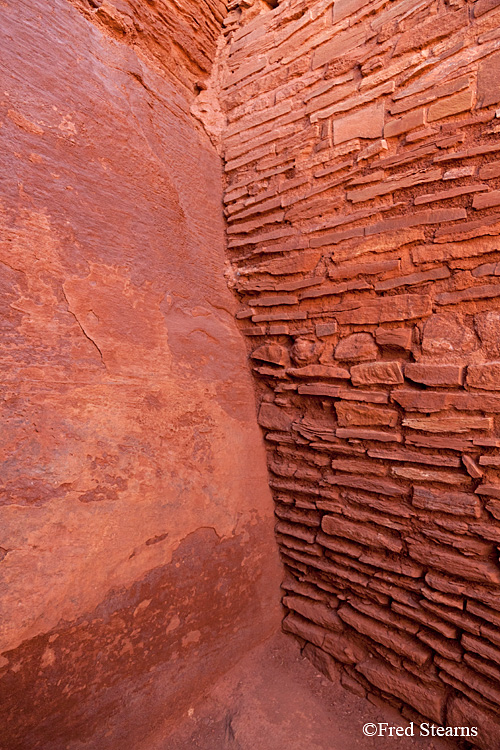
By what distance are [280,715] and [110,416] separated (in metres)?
1.64

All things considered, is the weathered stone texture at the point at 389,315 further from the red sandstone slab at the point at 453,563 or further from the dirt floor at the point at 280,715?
the dirt floor at the point at 280,715

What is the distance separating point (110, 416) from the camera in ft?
→ 5.73

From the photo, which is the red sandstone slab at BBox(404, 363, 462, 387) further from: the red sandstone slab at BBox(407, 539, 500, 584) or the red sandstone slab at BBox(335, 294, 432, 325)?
the red sandstone slab at BBox(407, 539, 500, 584)

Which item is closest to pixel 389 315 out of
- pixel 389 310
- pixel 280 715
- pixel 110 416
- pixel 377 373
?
pixel 389 310

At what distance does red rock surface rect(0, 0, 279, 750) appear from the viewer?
58.2 inches

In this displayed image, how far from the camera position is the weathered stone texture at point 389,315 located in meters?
1.67

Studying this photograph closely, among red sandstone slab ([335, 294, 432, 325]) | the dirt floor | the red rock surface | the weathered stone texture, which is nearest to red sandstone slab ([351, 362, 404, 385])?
the weathered stone texture

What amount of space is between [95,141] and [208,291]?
90cm

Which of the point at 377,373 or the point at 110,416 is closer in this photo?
the point at 110,416

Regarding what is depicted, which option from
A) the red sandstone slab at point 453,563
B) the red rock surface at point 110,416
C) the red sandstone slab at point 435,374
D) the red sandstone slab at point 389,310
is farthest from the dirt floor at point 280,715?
the red sandstone slab at point 389,310

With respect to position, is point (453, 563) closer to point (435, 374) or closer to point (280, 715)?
point (435, 374)

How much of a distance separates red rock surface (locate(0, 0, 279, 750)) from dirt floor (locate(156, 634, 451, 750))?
110 mm

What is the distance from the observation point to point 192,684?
192 centimetres

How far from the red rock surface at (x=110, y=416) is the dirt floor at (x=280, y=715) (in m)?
0.11
